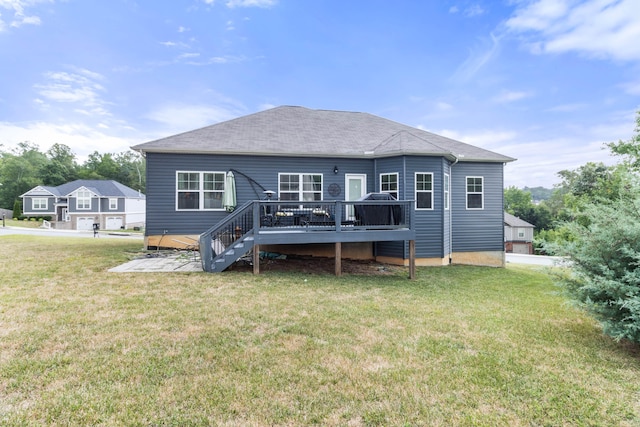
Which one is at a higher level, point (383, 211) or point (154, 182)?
point (154, 182)

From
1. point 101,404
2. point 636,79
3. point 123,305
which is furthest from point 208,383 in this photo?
point 636,79

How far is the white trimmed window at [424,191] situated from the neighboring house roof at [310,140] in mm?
878

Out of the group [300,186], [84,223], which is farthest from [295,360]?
[84,223]

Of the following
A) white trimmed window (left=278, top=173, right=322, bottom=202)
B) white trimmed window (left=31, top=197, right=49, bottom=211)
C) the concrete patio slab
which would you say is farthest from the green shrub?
white trimmed window (left=31, top=197, right=49, bottom=211)

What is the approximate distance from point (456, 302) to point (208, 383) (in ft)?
16.1

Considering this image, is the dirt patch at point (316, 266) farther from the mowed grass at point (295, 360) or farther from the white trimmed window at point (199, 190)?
the white trimmed window at point (199, 190)

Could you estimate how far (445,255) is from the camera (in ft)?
34.5

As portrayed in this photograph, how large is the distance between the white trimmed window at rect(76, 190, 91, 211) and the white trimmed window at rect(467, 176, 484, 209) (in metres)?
40.3

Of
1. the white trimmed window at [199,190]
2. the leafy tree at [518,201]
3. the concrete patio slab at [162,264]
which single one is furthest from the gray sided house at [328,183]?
the leafy tree at [518,201]

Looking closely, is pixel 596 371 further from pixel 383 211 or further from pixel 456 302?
pixel 383 211

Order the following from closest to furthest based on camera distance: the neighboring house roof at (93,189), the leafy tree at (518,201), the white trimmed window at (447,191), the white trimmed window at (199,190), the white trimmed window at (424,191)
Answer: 1. the white trimmed window at (424,191)
2. the white trimmed window at (199,190)
3. the white trimmed window at (447,191)
4. the neighboring house roof at (93,189)
5. the leafy tree at (518,201)

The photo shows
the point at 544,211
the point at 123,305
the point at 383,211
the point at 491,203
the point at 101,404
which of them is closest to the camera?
the point at 101,404

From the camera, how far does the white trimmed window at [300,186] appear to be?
10.7 m

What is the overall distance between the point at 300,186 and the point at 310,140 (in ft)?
6.43
